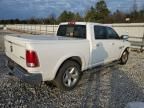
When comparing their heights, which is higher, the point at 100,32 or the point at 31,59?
the point at 100,32

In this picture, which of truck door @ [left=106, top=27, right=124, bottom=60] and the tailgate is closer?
the tailgate

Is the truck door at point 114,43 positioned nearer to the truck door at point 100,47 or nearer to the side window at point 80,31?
the truck door at point 100,47

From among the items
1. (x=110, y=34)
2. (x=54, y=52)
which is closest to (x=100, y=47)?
(x=110, y=34)

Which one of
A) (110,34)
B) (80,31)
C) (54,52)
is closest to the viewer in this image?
(54,52)

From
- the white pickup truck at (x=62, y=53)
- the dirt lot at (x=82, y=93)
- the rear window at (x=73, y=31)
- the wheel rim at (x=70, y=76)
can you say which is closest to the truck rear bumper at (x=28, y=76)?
the white pickup truck at (x=62, y=53)

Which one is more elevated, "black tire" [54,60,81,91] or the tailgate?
the tailgate

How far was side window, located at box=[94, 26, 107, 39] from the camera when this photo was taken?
6.55 m

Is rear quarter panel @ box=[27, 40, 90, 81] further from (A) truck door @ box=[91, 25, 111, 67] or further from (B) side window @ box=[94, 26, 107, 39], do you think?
(B) side window @ box=[94, 26, 107, 39]

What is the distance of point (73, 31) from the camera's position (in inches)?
267

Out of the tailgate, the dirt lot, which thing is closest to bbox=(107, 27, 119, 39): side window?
the dirt lot

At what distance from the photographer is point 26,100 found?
5.06 m

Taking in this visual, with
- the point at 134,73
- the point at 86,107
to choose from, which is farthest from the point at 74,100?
the point at 134,73

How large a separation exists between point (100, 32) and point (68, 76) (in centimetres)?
204

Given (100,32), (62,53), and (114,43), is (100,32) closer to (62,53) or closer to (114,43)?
(114,43)
